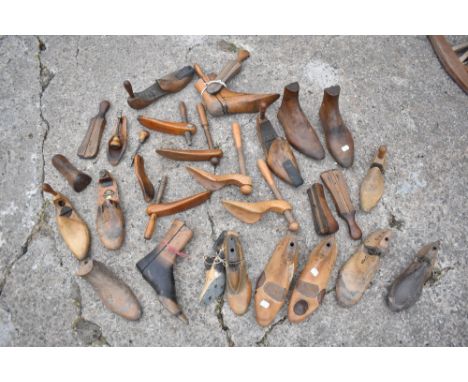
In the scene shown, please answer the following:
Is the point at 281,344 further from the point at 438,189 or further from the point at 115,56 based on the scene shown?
the point at 115,56

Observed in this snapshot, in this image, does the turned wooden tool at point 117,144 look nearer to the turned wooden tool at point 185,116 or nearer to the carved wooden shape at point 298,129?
the turned wooden tool at point 185,116

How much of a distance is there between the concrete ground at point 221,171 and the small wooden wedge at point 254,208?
0.08 m

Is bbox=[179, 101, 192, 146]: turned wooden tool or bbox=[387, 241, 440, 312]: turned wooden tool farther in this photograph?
bbox=[179, 101, 192, 146]: turned wooden tool

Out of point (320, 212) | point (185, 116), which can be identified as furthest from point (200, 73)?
point (320, 212)

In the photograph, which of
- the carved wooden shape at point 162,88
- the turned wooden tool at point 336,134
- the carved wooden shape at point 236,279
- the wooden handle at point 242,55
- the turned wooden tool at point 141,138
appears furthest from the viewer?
the wooden handle at point 242,55

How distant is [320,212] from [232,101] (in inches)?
36.6

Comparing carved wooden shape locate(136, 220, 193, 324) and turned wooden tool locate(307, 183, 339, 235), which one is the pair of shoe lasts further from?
turned wooden tool locate(307, 183, 339, 235)

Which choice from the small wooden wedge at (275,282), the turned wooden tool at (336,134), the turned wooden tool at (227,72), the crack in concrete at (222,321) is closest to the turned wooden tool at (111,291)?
the crack in concrete at (222,321)

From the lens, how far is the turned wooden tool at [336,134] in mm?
2467

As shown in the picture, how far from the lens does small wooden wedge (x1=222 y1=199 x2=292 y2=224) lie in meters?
2.24

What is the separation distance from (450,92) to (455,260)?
1.26 meters

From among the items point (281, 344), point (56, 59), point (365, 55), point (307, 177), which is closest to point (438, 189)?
point (307, 177)

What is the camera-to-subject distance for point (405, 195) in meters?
2.44

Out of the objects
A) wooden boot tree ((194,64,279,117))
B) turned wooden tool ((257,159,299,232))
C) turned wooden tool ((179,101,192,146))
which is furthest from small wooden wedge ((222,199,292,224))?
wooden boot tree ((194,64,279,117))
